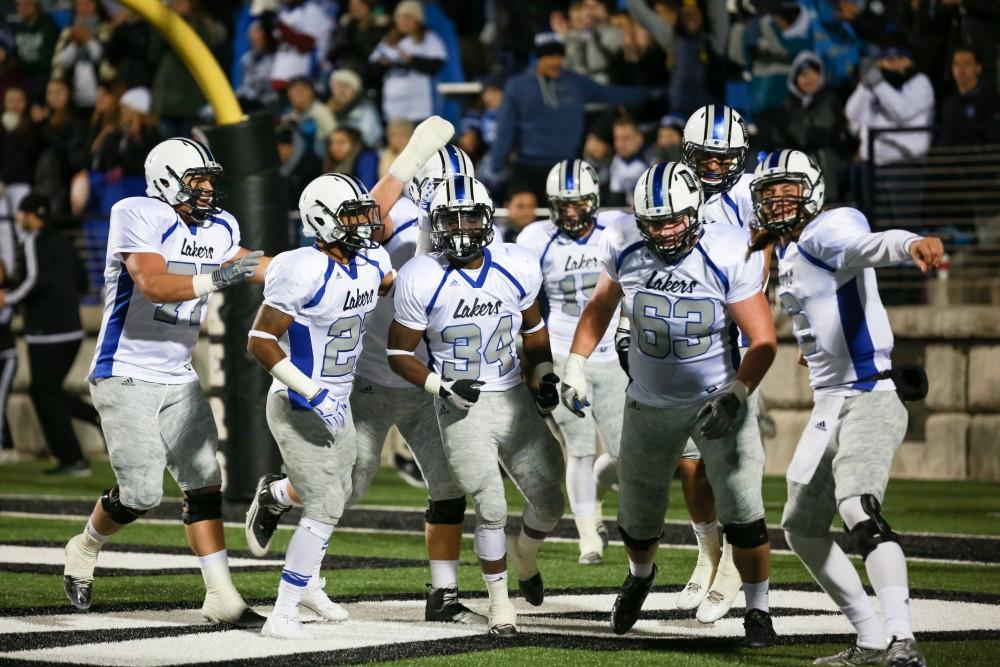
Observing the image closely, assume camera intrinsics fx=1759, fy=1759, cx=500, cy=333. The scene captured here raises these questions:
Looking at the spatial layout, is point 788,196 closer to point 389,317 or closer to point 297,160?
point 389,317

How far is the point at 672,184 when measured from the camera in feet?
21.8

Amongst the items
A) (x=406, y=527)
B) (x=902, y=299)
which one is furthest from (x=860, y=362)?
(x=902, y=299)

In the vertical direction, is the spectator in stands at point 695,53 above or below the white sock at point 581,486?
above

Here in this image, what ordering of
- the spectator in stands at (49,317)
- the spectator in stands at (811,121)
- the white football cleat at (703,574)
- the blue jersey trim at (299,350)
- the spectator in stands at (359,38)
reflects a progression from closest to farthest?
the blue jersey trim at (299,350)
the white football cleat at (703,574)
the spectator in stands at (811,121)
the spectator in stands at (49,317)
the spectator in stands at (359,38)

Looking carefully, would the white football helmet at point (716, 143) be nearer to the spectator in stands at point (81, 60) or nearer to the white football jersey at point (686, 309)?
the white football jersey at point (686, 309)

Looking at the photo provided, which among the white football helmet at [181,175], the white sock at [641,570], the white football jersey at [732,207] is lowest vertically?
the white sock at [641,570]

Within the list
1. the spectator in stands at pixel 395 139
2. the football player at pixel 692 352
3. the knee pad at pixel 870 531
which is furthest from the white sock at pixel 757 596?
the spectator in stands at pixel 395 139

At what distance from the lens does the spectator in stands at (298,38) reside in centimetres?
1662

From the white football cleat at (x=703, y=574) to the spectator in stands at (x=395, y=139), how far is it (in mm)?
6584

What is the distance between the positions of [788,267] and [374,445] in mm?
2116

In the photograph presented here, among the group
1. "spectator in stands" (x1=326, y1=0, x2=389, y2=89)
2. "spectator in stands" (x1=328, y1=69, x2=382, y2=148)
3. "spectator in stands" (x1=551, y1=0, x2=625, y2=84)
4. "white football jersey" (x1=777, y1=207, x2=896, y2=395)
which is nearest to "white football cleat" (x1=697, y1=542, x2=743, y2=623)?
"white football jersey" (x1=777, y1=207, x2=896, y2=395)

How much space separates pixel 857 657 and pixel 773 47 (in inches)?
309

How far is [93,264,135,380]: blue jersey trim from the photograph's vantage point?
7.41 metres

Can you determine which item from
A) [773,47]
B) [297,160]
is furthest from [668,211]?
[297,160]
